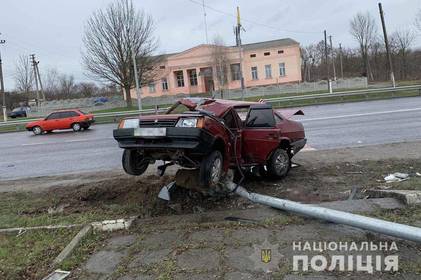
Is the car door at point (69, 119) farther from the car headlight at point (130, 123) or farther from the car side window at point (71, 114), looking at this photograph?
the car headlight at point (130, 123)

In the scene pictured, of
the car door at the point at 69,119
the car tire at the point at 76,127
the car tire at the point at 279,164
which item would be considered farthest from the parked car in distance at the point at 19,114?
the car tire at the point at 279,164

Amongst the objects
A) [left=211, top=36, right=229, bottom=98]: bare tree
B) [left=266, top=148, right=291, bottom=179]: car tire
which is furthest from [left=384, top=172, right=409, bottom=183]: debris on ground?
[left=211, top=36, right=229, bottom=98]: bare tree

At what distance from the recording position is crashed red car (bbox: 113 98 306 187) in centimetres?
541

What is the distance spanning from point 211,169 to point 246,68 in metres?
66.7

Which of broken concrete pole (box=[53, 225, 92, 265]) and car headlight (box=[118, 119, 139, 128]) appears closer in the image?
broken concrete pole (box=[53, 225, 92, 265])

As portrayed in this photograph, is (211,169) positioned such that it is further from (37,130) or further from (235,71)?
(235,71)

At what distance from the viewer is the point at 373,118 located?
17609 millimetres

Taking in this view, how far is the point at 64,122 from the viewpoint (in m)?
26.9

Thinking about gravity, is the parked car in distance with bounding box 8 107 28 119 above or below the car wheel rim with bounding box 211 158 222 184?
above

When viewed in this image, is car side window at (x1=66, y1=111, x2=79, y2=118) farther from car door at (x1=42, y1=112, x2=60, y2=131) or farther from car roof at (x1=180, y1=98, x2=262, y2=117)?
car roof at (x1=180, y1=98, x2=262, y2=117)

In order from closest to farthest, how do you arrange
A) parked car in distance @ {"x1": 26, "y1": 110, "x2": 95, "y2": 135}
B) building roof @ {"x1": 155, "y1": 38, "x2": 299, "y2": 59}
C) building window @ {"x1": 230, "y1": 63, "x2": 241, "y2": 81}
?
parked car in distance @ {"x1": 26, "y1": 110, "x2": 95, "y2": 135}
building window @ {"x1": 230, "y1": 63, "x2": 241, "y2": 81}
building roof @ {"x1": 155, "y1": 38, "x2": 299, "y2": 59}

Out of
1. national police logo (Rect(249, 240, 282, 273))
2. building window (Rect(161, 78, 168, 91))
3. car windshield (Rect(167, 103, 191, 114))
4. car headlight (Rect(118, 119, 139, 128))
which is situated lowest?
national police logo (Rect(249, 240, 282, 273))

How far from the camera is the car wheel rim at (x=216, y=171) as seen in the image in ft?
18.3

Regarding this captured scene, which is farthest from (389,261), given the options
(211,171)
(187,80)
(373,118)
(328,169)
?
(187,80)
